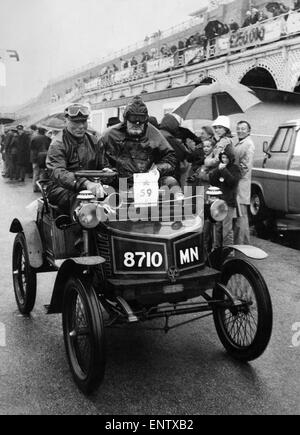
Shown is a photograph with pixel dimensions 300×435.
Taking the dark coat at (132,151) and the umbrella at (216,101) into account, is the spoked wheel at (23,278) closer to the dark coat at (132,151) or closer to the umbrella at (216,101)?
the dark coat at (132,151)

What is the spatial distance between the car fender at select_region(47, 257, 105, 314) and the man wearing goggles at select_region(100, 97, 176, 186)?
111 centimetres

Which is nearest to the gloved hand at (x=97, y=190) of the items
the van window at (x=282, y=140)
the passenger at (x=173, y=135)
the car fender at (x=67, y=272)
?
the car fender at (x=67, y=272)

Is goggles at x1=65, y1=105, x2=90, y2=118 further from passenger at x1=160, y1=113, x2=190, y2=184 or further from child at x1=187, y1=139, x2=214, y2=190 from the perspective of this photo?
passenger at x1=160, y1=113, x2=190, y2=184

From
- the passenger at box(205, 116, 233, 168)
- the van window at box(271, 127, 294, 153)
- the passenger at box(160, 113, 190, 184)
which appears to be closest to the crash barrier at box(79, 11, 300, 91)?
the van window at box(271, 127, 294, 153)

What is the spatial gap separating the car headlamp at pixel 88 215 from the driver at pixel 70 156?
1.92 ft

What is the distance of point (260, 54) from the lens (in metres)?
20.5

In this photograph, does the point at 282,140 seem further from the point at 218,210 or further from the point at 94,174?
the point at 94,174

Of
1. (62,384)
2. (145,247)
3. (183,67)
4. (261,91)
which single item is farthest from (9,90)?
(183,67)

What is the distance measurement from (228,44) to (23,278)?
20.2 m

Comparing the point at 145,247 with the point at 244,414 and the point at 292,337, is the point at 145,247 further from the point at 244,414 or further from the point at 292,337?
the point at 292,337

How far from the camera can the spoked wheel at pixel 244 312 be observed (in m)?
3.44

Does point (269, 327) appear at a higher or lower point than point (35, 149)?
lower

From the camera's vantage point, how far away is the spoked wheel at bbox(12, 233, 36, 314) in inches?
177
